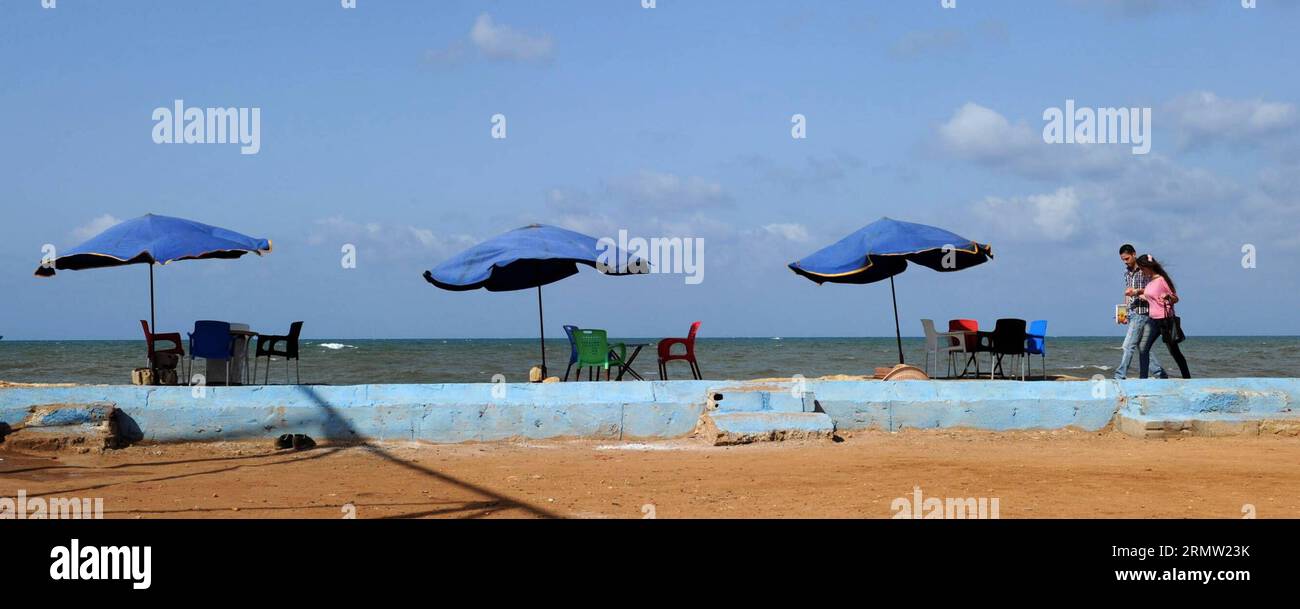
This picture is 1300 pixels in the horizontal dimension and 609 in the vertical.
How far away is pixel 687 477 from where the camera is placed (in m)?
7.49

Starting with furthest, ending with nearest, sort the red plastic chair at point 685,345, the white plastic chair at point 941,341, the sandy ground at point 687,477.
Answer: the white plastic chair at point 941,341, the red plastic chair at point 685,345, the sandy ground at point 687,477

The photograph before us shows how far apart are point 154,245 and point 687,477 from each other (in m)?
6.80

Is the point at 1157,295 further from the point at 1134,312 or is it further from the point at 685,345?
the point at 685,345

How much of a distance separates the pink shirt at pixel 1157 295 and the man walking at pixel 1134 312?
0.08 metres

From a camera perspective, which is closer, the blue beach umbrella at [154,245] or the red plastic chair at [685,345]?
the blue beach umbrella at [154,245]

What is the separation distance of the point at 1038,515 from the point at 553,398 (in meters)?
4.75

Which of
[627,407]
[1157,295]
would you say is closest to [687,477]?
[627,407]

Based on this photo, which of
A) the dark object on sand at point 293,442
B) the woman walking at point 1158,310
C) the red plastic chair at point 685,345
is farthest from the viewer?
the red plastic chair at point 685,345

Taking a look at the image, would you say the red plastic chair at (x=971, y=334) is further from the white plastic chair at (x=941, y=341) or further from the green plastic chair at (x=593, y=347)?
the green plastic chair at (x=593, y=347)

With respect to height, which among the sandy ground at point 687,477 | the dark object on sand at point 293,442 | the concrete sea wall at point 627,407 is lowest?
the sandy ground at point 687,477

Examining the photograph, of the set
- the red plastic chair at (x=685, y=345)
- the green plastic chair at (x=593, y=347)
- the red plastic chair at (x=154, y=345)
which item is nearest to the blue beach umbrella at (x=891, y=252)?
the red plastic chair at (x=685, y=345)

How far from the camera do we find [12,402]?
8930mm

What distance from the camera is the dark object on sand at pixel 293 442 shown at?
8.95 metres
